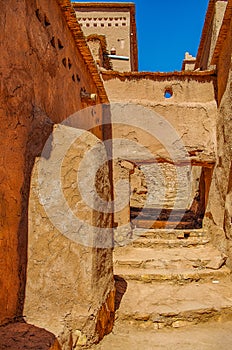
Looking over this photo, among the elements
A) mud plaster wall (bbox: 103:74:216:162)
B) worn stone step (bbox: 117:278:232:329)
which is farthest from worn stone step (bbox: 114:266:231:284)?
mud plaster wall (bbox: 103:74:216:162)

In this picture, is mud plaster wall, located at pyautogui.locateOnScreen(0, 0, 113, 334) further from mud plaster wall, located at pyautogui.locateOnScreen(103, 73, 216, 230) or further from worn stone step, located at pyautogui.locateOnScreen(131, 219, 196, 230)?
worn stone step, located at pyautogui.locateOnScreen(131, 219, 196, 230)

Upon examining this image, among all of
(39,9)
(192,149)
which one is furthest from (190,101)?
(39,9)

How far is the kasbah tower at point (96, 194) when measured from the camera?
2826 mm

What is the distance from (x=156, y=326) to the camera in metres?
4.48

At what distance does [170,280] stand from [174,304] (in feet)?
3.54

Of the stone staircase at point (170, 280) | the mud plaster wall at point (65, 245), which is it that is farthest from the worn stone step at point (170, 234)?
the mud plaster wall at point (65, 245)

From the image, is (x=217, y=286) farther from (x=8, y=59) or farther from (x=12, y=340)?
(x=8, y=59)

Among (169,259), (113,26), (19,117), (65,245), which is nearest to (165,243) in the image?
(169,259)

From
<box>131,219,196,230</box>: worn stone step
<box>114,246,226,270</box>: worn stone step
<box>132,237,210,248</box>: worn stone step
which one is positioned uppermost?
<box>131,219,196,230</box>: worn stone step

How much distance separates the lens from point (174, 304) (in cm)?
489

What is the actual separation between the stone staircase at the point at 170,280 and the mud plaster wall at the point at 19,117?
2.22 metres

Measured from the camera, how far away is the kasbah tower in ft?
9.27

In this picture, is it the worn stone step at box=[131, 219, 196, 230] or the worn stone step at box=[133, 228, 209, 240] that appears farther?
the worn stone step at box=[131, 219, 196, 230]

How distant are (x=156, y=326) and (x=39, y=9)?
4.44m
